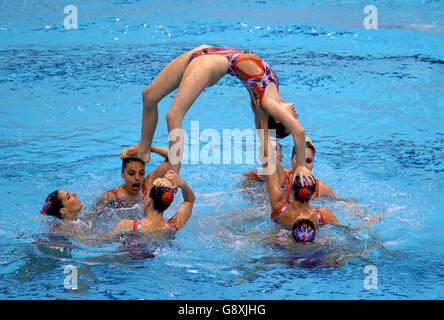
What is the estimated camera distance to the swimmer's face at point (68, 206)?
4.61 meters

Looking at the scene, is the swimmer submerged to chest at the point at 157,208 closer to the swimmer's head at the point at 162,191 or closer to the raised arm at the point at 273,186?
the swimmer's head at the point at 162,191

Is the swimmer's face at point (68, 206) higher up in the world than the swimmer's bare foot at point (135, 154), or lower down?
lower down

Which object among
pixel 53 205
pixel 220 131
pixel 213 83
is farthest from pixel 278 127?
pixel 220 131

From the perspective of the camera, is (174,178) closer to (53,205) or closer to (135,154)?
(135,154)

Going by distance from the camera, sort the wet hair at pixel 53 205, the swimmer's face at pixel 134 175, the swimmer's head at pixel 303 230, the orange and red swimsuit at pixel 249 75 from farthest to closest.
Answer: the swimmer's face at pixel 134 175 → the orange and red swimsuit at pixel 249 75 → the wet hair at pixel 53 205 → the swimmer's head at pixel 303 230

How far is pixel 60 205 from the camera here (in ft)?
15.1

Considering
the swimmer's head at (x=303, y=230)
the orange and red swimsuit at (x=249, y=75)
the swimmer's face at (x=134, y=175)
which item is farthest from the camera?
the swimmer's face at (x=134, y=175)

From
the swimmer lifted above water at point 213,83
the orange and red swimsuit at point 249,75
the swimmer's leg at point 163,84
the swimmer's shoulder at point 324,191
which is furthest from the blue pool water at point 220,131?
the orange and red swimsuit at point 249,75

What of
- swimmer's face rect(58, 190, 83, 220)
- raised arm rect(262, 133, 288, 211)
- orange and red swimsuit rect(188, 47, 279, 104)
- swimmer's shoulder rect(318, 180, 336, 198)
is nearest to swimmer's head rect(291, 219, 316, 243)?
raised arm rect(262, 133, 288, 211)

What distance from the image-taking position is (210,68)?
182 inches
